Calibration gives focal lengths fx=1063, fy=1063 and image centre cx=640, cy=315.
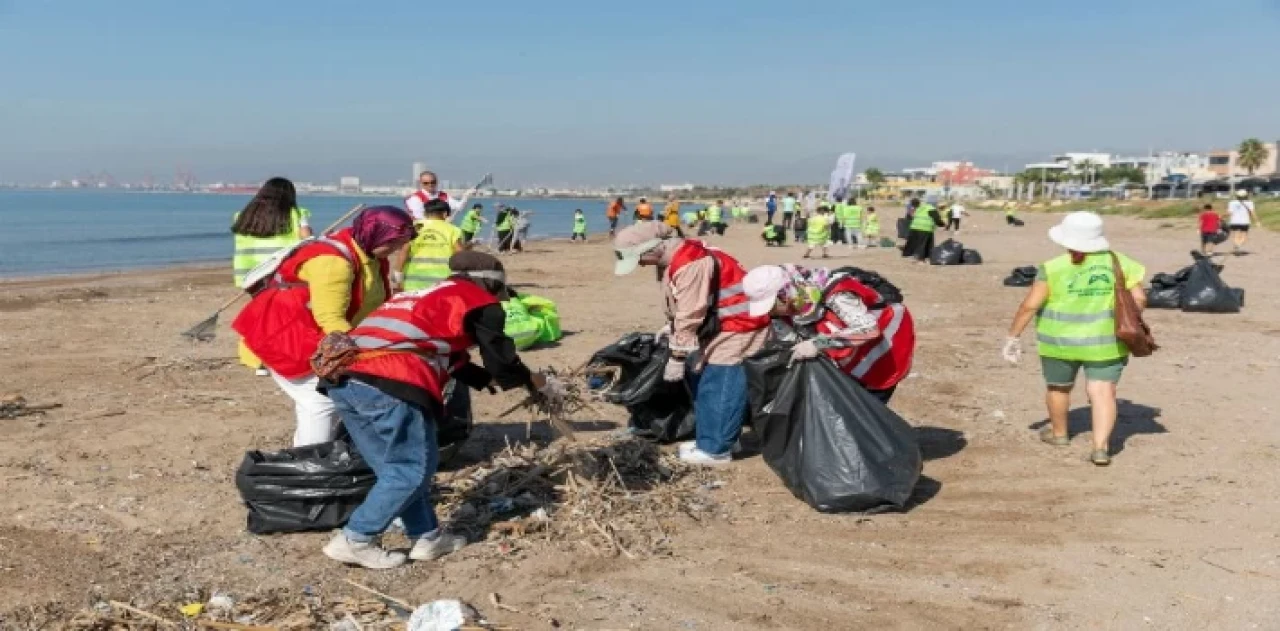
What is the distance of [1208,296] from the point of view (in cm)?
1209

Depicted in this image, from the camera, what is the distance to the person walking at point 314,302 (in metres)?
4.38

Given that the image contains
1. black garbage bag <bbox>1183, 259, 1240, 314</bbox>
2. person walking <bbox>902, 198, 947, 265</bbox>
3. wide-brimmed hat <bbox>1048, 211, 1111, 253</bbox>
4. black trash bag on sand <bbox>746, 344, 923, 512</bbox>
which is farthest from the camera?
person walking <bbox>902, 198, 947, 265</bbox>

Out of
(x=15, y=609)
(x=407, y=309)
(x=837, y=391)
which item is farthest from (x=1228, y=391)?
(x=15, y=609)

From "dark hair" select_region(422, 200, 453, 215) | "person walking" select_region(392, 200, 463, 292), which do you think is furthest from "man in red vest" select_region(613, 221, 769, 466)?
"dark hair" select_region(422, 200, 453, 215)

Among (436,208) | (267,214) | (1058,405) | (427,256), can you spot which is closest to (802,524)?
(1058,405)

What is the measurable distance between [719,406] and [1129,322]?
2233 mm

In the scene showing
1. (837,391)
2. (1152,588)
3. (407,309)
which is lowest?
(1152,588)

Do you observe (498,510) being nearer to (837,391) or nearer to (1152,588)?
(837,391)

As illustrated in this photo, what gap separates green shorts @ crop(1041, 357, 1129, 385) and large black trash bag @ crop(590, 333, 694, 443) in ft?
Answer: 6.82

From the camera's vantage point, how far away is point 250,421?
682 centimetres

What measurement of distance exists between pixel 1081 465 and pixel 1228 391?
2783 mm

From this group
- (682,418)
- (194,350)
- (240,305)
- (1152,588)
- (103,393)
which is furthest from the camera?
(240,305)

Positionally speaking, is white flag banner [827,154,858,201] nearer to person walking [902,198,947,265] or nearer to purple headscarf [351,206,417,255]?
person walking [902,198,947,265]

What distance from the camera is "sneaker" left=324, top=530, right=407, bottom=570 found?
427cm
